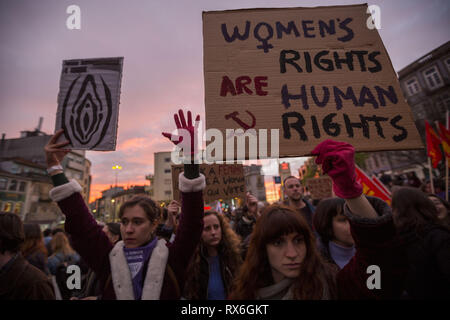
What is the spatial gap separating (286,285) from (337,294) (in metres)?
0.34

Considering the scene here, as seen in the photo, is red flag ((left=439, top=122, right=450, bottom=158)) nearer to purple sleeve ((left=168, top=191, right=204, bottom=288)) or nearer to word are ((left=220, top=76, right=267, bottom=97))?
word are ((left=220, top=76, right=267, bottom=97))

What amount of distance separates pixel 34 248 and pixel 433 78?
40.1 m

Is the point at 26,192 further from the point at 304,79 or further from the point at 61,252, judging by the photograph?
the point at 304,79

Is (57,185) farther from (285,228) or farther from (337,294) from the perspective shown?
(337,294)

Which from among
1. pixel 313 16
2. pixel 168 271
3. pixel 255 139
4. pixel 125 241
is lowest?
pixel 168 271

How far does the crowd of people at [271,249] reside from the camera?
123 centimetres

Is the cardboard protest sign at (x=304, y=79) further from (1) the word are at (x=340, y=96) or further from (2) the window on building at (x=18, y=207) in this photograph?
(2) the window on building at (x=18, y=207)

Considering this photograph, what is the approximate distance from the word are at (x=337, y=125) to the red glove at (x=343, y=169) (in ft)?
2.26

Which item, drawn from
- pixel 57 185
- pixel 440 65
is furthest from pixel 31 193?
pixel 440 65

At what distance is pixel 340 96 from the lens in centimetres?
210

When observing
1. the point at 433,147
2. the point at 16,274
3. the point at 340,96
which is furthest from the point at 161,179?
the point at 340,96

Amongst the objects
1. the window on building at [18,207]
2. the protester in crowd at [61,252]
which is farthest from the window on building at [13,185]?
the protester in crowd at [61,252]

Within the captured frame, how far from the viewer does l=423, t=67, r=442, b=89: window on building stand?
89.0 feet

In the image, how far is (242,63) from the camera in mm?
2260
